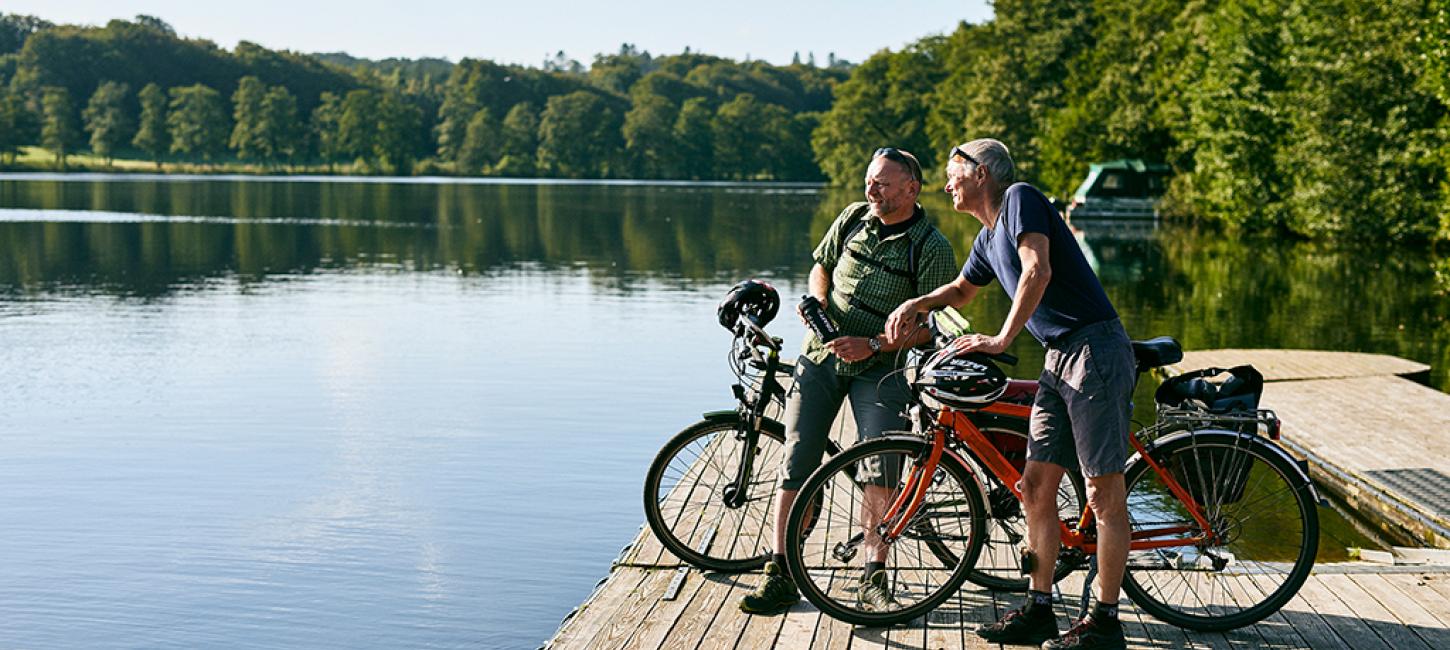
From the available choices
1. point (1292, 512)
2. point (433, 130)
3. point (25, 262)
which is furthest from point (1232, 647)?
point (433, 130)

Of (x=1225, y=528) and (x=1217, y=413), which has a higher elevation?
(x=1217, y=413)

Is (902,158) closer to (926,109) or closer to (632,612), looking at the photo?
(632,612)

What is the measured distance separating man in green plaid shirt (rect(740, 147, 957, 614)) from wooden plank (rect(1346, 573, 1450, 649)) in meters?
1.95

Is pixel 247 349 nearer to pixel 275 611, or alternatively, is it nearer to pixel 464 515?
pixel 464 515

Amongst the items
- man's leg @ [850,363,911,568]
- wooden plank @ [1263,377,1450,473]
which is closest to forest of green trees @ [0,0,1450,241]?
wooden plank @ [1263,377,1450,473]

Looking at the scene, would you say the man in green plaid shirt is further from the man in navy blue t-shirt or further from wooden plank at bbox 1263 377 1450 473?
wooden plank at bbox 1263 377 1450 473

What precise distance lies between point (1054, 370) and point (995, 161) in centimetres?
74

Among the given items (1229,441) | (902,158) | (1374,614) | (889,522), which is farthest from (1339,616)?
(902,158)

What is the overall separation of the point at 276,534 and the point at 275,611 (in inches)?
65.5

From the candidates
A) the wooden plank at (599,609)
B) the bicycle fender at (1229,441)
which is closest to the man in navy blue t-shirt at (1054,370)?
the bicycle fender at (1229,441)

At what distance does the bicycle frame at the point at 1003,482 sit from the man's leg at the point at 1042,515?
0.21 ft

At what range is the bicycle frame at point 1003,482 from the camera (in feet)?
17.4

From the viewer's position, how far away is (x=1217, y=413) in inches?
210

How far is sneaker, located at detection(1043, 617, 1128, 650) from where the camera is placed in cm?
508
